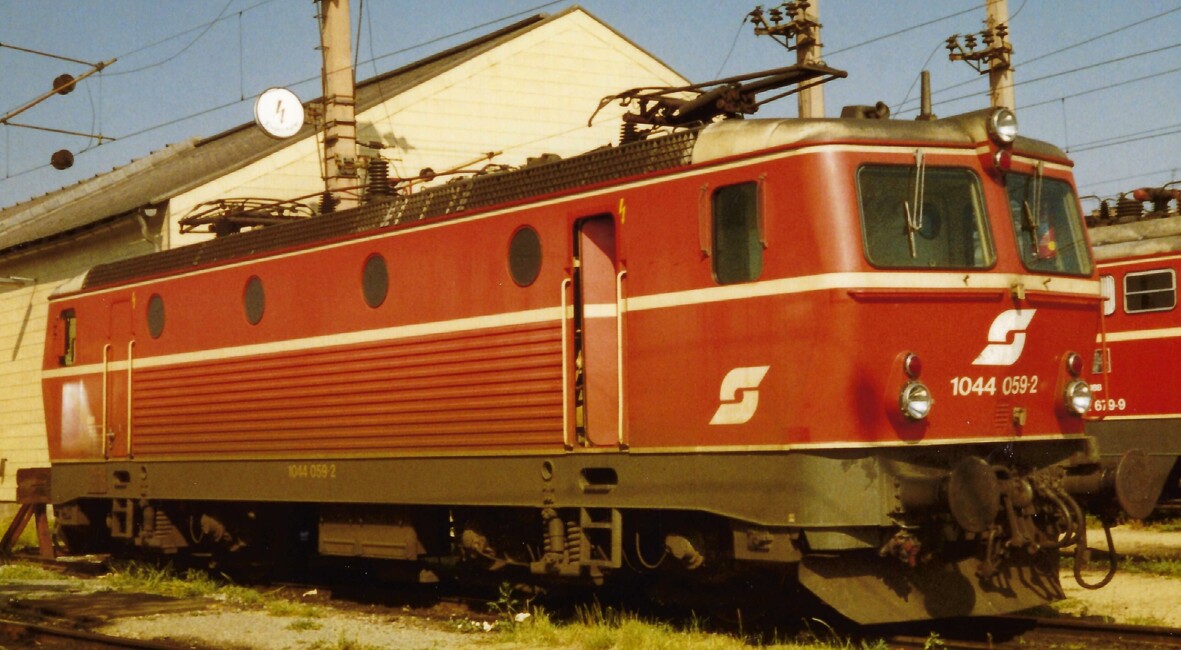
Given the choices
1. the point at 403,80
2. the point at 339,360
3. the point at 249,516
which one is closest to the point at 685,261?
the point at 339,360

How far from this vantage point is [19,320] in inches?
1022

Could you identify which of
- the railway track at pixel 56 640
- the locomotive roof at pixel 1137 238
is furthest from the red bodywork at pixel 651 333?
the locomotive roof at pixel 1137 238

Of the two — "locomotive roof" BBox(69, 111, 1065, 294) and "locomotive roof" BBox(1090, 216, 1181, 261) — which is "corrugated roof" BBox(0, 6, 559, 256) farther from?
"locomotive roof" BBox(1090, 216, 1181, 261)

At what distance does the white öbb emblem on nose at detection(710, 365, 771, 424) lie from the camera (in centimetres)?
932

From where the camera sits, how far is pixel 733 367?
946 cm

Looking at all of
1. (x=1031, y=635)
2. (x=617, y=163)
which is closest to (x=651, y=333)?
(x=617, y=163)

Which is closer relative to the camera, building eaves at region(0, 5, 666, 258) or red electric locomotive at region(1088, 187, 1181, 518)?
red electric locomotive at region(1088, 187, 1181, 518)

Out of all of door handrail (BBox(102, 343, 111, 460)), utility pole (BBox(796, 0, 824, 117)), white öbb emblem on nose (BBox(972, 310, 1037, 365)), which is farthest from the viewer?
utility pole (BBox(796, 0, 824, 117))

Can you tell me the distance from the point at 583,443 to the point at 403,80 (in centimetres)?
1834

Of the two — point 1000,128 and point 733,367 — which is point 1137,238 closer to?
point 1000,128

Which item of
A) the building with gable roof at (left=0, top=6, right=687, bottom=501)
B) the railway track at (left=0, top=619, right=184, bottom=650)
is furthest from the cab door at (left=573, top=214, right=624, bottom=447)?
the building with gable roof at (left=0, top=6, right=687, bottom=501)

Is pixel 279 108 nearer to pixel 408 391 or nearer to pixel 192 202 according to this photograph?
pixel 192 202

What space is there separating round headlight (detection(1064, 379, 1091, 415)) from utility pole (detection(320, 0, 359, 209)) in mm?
10134

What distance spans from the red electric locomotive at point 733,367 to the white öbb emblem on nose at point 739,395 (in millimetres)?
20
